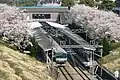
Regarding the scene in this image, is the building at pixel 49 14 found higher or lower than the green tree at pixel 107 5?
lower

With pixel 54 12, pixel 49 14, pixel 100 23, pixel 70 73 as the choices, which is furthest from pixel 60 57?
pixel 49 14

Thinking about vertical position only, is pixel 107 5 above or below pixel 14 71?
below

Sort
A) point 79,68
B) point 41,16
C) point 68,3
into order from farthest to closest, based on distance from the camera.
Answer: point 68,3
point 41,16
point 79,68

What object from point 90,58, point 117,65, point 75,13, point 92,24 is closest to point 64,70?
point 90,58

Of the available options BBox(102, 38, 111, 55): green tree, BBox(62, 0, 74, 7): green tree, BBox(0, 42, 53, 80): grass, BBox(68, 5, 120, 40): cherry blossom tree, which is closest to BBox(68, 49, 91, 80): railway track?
BBox(102, 38, 111, 55): green tree

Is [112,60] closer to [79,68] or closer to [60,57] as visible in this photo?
[79,68]

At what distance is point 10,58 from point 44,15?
47841 millimetres

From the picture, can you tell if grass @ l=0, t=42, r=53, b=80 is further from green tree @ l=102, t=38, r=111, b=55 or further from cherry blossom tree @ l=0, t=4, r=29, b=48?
green tree @ l=102, t=38, r=111, b=55

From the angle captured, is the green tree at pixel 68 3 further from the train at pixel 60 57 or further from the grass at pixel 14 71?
the grass at pixel 14 71

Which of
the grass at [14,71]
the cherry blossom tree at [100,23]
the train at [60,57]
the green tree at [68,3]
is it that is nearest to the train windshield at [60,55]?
the train at [60,57]

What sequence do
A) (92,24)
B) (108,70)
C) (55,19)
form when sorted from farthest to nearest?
(55,19), (92,24), (108,70)

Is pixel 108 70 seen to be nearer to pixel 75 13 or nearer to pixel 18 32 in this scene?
pixel 18 32

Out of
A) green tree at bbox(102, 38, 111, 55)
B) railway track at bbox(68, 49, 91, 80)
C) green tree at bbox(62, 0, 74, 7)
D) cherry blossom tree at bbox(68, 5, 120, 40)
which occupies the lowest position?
railway track at bbox(68, 49, 91, 80)

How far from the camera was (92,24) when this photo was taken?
4516cm
